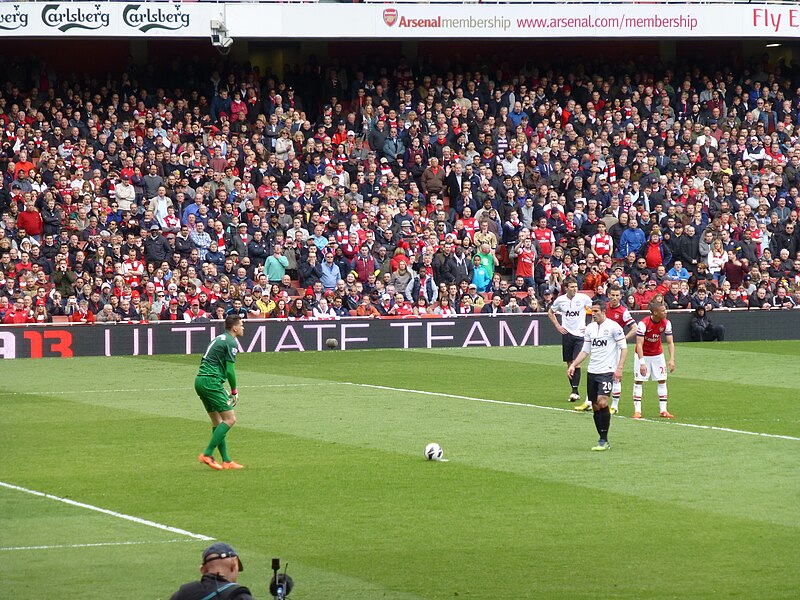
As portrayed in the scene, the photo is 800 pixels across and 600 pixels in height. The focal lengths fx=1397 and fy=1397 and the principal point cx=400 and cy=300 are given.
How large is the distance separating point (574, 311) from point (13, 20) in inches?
795

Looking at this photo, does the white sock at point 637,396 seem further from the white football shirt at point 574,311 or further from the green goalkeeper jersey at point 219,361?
the green goalkeeper jersey at point 219,361

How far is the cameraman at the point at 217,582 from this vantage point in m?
6.21

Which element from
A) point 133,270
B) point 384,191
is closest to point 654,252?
point 384,191

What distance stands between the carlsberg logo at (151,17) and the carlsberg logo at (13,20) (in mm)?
2611

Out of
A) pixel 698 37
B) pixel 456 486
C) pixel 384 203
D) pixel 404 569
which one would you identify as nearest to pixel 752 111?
pixel 698 37

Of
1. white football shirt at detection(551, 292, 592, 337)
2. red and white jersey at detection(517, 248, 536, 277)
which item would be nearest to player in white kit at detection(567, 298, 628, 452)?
white football shirt at detection(551, 292, 592, 337)

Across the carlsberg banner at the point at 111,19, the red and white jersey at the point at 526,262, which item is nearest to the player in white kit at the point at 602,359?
the red and white jersey at the point at 526,262

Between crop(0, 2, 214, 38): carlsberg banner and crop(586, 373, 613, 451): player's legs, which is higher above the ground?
crop(0, 2, 214, 38): carlsberg banner

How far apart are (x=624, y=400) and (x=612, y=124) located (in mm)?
17762

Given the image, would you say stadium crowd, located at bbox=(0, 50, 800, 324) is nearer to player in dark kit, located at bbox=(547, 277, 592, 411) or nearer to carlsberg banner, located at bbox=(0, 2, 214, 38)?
carlsberg banner, located at bbox=(0, 2, 214, 38)

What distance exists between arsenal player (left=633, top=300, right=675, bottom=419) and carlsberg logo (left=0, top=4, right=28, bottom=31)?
22128 mm

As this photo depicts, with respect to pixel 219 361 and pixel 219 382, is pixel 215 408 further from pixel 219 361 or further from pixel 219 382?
pixel 219 361

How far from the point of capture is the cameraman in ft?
20.4

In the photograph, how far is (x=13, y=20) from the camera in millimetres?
36812
